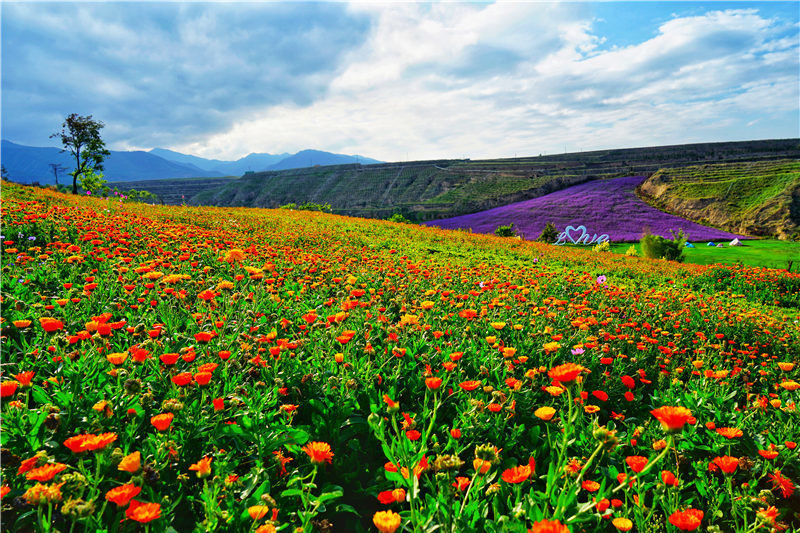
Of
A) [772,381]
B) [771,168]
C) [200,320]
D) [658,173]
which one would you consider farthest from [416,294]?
[771,168]

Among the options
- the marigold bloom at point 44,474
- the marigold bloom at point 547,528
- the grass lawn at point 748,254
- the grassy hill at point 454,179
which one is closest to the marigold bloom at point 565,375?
the marigold bloom at point 547,528

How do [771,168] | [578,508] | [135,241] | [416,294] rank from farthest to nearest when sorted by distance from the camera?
[771,168] < [135,241] < [416,294] < [578,508]

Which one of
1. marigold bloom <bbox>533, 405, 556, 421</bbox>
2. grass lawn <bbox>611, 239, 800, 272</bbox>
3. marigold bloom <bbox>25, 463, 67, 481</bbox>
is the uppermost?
marigold bloom <bbox>25, 463, 67, 481</bbox>

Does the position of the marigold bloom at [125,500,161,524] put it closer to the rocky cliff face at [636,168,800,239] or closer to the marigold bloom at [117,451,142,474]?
the marigold bloom at [117,451,142,474]

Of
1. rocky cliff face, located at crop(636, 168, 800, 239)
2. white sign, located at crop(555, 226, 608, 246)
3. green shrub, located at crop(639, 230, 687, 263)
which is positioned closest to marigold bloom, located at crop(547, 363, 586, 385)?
green shrub, located at crop(639, 230, 687, 263)

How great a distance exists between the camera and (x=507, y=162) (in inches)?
2594

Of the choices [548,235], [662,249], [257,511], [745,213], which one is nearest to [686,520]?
[257,511]

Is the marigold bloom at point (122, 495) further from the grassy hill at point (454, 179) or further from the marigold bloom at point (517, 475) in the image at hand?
the grassy hill at point (454, 179)

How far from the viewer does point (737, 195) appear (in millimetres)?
34000

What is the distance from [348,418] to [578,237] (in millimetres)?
28690

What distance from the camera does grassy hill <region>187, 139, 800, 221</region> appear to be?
4678 cm

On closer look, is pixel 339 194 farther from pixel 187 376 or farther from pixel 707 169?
pixel 187 376

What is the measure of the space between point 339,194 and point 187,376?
67017 mm

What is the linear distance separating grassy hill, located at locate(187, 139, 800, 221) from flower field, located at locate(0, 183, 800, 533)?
3436 centimetres
